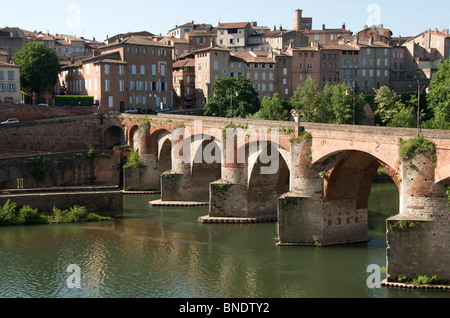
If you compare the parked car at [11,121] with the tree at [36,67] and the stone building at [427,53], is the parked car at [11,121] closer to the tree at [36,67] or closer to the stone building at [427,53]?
the tree at [36,67]

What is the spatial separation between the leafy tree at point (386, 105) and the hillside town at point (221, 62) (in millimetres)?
3540

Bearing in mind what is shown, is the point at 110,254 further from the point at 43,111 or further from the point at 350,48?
the point at 350,48

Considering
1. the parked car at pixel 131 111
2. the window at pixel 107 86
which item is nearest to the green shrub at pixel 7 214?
the parked car at pixel 131 111

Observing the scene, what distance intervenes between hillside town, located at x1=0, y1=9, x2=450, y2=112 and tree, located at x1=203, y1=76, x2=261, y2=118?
6.72m

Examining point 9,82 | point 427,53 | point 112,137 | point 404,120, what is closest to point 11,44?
point 9,82

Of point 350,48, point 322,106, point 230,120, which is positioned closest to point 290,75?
point 350,48

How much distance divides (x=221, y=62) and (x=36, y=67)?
23.3 metres

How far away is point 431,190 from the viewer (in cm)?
2792

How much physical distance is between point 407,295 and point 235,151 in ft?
64.3

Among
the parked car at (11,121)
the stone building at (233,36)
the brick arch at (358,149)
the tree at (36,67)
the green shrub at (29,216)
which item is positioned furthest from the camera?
the stone building at (233,36)

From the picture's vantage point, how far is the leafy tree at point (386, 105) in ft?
259

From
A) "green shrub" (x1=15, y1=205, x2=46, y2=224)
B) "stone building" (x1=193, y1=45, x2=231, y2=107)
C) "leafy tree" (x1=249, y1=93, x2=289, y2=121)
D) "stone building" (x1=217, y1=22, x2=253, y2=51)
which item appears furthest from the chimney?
"green shrub" (x1=15, y1=205, x2=46, y2=224)

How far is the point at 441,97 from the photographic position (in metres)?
67.1

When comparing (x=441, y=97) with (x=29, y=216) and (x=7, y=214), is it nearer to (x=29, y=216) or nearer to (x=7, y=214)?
(x=29, y=216)
